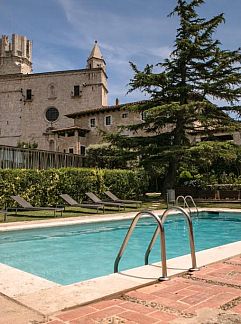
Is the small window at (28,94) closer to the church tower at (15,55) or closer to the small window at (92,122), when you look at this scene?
the church tower at (15,55)

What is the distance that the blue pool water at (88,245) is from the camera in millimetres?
7406

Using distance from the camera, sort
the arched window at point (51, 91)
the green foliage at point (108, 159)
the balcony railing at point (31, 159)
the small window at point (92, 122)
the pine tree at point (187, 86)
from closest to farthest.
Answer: the balcony railing at point (31, 159) → the pine tree at point (187, 86) → the green foliage at point (108, 159) → the small window at point (92, 122) → the arched window at point (51, 91)

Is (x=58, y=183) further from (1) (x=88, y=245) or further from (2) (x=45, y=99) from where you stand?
(2) (x=45, y=99)

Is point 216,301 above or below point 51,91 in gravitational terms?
below

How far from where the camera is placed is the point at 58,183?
18.7 meters

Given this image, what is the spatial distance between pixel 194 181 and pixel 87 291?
22.6 m

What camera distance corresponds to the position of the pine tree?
2280cm

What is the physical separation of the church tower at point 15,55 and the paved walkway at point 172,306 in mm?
75170

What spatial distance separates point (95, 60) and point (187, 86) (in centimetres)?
3886

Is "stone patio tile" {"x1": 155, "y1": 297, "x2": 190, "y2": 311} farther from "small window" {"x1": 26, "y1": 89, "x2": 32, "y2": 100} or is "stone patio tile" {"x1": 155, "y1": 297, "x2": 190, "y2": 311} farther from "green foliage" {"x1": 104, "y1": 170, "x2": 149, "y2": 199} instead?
"small window" {"x1": 26, "y1": 89, "x2": 32, "y2": 100}

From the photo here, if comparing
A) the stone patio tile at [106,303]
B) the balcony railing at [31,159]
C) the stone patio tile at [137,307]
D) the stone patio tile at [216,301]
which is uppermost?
the balcony railing at [31,159]

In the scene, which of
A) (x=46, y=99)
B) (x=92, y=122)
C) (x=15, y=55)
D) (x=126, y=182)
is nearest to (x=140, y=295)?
(x=126, y=182)

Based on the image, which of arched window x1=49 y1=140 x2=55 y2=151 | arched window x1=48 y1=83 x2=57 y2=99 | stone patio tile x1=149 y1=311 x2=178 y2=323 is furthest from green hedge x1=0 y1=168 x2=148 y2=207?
arched window x1=48 y1=83 x2=57 y2=99

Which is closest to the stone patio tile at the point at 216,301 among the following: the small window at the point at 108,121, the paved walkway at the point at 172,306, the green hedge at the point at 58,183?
the paved walkway at the point at 172,306
